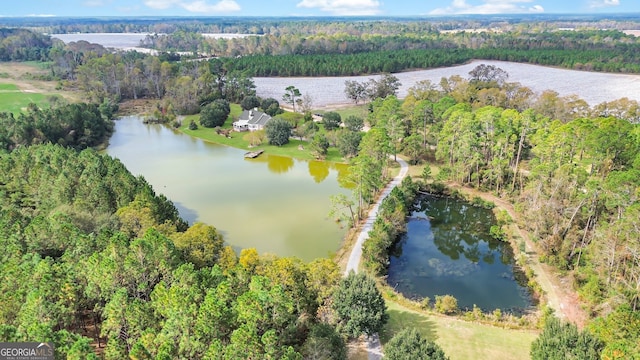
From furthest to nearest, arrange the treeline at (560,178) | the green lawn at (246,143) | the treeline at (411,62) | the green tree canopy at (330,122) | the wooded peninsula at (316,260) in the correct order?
1. the treeline at (411,62)
2. the green tree canopy at (330,122)
3. the green lawn at (246,143)
4. the treeline at (560,178)
5. the wooded peninsula at (316,260)

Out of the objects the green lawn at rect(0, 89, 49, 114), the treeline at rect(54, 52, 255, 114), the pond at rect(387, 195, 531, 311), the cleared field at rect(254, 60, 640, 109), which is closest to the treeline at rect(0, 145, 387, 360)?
the pond at rect(387, 195, 531, 311)

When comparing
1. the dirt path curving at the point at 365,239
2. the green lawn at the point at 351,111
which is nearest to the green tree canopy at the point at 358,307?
the dirt path curving at the point at 365,239

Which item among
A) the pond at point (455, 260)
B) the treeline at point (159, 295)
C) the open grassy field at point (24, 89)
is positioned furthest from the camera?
the open grassy field at point (24, 89)

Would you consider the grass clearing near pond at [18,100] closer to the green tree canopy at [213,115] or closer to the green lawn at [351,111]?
the green tree canopy at [213,115]

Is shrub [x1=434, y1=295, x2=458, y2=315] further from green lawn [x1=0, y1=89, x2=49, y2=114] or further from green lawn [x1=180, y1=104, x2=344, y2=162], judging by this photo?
green lawn [x1=0, y1=89, x2=49, y2=114]

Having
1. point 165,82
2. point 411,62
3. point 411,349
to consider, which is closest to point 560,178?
point 411,349

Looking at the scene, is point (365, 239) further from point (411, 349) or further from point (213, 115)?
point (213, 115)
